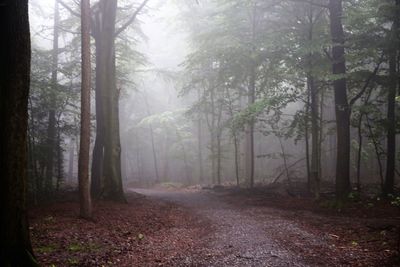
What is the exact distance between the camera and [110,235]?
9.74 metres

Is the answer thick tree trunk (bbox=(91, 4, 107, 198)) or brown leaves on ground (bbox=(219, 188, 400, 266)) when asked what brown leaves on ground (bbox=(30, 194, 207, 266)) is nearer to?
thick tree trunk (bbox=(91, 4, 107, 198))

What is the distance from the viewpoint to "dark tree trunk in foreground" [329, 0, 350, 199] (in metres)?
14.9

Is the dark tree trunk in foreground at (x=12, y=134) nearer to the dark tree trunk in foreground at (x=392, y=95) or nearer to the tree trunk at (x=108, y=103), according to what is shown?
the tree trunk at (x=108, y=103)

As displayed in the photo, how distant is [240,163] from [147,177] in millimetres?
12379

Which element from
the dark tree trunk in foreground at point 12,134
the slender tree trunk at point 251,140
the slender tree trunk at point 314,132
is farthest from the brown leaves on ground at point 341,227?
the dark tree trunk in foreground at point 12,134

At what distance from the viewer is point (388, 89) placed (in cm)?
1527

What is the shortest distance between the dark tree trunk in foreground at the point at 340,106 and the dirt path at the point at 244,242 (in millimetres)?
3634

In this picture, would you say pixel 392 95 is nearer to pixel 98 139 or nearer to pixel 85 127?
pixel 85 127

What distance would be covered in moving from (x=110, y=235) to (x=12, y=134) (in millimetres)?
4753

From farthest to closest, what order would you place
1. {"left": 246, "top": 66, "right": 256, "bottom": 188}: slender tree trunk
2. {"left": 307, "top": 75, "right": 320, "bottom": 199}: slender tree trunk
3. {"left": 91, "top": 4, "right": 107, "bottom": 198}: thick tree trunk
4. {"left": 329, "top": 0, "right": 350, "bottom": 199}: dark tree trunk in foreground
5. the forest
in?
{"left": 246, "top": 66, "right": 256, "bottom": 188}: slender tree trunk < {"left": 91, "top": 4, "right": 107, "bottom": 198}: thick tree trunk < {"left": 307, "top": 75, "right": 320, "bottom": 199}: slender tree trunk < {"left": 329, "top": 0, "right": 350, "bottom": 199}: dark tree trunk in foreground < the forest

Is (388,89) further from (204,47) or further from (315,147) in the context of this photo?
(204,47)

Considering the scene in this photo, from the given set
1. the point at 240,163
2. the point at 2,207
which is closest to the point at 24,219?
Result: the point at 2,207

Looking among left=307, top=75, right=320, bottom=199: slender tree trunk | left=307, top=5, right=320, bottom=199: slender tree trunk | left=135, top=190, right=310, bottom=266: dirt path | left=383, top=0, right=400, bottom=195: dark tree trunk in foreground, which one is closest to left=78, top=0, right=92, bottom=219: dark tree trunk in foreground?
left=135, top=190, right=310, bottom=266: dirt path

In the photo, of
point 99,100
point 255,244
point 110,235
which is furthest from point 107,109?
point 255,244
